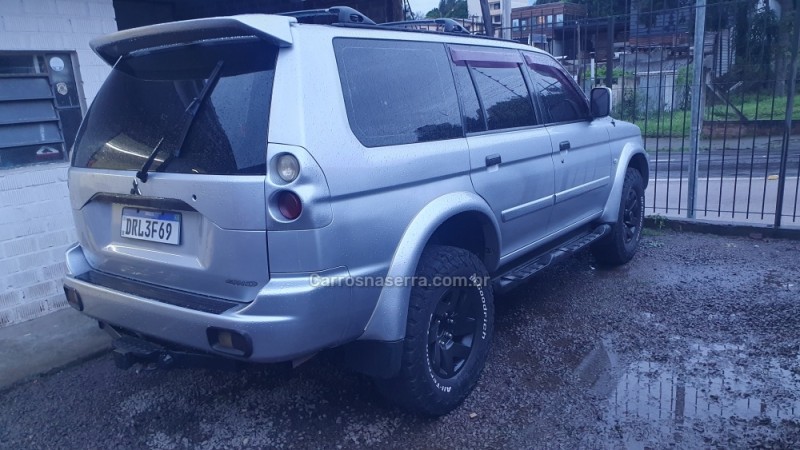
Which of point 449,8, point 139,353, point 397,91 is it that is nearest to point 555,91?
point 397,91

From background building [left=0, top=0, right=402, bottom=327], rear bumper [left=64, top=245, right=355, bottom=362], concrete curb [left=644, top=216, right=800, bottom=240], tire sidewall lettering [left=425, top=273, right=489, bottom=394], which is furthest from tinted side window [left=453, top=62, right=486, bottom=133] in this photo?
concrete curb [left=644, top=216, right=800, bottom=240]

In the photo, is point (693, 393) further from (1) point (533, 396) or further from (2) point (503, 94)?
(2) point (503, 94)

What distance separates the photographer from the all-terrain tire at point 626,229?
5504mm

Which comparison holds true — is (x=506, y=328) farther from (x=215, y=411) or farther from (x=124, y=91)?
(x=124, y=91)

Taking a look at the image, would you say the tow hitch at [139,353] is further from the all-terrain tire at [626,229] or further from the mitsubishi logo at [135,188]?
the all-terrain tire at [626,229]

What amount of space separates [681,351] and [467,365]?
1587 mm

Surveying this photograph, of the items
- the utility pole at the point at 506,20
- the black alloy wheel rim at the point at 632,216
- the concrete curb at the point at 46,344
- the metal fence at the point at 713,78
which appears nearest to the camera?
the concrete curb at the point at 46,344

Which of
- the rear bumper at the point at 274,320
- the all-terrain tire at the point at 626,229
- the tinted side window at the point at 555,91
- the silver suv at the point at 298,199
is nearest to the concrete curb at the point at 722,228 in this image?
the all-terrain tire at the point at 626,229

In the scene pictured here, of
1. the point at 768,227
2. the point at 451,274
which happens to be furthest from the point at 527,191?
the point at 768,227

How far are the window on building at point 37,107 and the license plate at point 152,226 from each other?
2371 mm

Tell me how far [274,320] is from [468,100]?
6.09ft

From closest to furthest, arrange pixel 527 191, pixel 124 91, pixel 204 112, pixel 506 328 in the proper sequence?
pixel 204 112
pixel 124 91
pixel 527 191
pixel 506 328

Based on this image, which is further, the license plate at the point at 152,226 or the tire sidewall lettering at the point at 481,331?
the tire sidewall lettering at the point at 481,331

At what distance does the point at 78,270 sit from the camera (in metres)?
3.22
